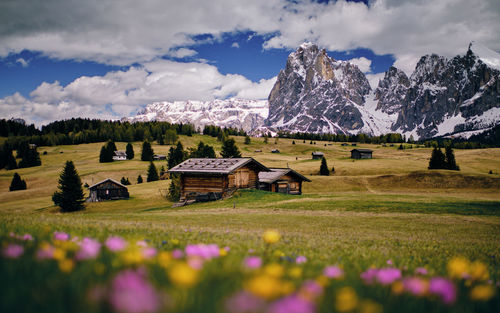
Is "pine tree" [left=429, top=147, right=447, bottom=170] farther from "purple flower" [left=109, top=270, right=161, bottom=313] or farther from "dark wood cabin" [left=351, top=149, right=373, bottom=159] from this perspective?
"purple flower" [left=109, top=270, right=161, bottom=313]

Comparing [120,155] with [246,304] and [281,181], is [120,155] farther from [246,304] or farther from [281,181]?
[246,304]

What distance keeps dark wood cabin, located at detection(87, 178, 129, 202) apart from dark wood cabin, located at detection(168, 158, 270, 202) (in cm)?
2531

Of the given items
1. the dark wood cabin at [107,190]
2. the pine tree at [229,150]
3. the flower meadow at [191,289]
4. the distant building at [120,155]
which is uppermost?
the flower meadow at [191,289]

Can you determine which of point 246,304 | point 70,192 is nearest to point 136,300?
point 246,304

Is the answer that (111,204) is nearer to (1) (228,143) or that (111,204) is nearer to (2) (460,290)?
(1) (228,143)

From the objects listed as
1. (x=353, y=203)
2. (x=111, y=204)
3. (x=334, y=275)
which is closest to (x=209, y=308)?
(x=334, y=275)

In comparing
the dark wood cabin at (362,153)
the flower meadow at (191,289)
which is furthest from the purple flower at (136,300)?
the dark wood cabin at (362,153)

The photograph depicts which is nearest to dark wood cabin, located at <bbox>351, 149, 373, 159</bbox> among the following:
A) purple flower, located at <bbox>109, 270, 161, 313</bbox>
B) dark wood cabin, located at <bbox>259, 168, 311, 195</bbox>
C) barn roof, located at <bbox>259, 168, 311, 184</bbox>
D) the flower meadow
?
dark wood cabin, located at <bbox>259, 168, 311, 195</bbox>

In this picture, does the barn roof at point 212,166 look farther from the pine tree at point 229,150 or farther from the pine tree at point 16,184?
the pine tree at point 16,184

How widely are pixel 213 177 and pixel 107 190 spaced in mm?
34952

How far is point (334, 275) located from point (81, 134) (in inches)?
7948

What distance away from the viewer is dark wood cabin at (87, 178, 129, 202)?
68000 millimetres

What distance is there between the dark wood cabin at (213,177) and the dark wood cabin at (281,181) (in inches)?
226

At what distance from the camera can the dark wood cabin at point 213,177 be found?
46.4 meters
